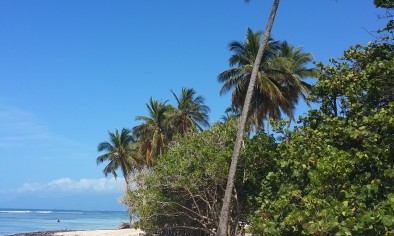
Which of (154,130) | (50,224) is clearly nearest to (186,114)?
(154,130)

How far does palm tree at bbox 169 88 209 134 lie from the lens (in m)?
40.7

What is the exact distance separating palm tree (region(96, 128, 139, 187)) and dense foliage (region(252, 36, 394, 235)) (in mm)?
40391

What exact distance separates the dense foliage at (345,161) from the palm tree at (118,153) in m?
40.4

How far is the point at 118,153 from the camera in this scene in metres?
51.4

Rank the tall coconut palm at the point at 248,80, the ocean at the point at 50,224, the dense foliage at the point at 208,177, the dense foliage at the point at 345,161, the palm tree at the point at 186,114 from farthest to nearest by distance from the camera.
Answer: the ocean at the point at 50,224, the palm tree at the point at 186,114, the tall coconut palm at the point at 248,80, the dense foliage at the point at 208,177, the dense foliage at the point at 345,161

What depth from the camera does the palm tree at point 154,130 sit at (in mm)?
41875

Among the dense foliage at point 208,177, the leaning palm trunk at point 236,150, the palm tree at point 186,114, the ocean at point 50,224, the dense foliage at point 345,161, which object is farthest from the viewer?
the ocean at point 50,224

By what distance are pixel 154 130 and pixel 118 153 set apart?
9.76m

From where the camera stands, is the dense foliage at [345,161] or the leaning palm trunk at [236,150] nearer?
the dense foliage at [345,161]

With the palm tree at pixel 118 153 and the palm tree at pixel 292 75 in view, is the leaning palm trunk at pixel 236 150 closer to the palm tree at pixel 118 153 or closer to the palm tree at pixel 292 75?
the palm tree at pixel 292 75

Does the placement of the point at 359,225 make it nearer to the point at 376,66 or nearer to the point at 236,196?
the point at 376,66

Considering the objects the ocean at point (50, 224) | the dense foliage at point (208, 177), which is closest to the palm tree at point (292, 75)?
the dense foliage at point (208, 177)

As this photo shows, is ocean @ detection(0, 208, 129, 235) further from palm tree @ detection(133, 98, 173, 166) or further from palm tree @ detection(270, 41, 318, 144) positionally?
palm tree @ detection(270, 41, 318, 144)

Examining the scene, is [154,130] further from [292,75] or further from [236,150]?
A: [236,150]
